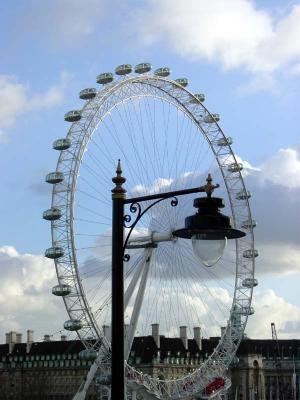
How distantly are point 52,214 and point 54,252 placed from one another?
2.31 metres

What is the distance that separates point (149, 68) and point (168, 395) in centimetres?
2552

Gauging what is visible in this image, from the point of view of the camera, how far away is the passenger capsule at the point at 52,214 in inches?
2232

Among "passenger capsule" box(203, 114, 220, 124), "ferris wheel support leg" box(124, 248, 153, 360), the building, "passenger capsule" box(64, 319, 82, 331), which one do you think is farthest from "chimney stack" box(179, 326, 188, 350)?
"passenger capsule" box(64, 319, 82, 331)

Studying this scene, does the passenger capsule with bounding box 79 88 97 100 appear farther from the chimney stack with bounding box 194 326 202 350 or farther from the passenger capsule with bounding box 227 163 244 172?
the chimney stack with bounding box 194 326 202 350

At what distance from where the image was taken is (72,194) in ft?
186

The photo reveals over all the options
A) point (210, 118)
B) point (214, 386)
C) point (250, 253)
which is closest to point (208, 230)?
point (210, 118)

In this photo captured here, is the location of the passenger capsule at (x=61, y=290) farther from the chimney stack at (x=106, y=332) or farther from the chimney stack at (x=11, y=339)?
the chimney stack at (x=11, y=339)

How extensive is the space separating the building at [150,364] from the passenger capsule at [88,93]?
81772mm

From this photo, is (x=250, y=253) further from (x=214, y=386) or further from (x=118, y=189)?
(x=118, y=189)

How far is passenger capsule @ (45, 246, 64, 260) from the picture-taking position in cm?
5641

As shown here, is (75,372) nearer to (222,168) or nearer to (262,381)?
(262,381)

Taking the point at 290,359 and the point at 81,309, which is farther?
the point at 290,359

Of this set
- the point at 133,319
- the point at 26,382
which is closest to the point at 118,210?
the point at 133,319

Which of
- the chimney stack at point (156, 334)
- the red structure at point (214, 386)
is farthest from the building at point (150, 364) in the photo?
the red structure at point (214, 386)
